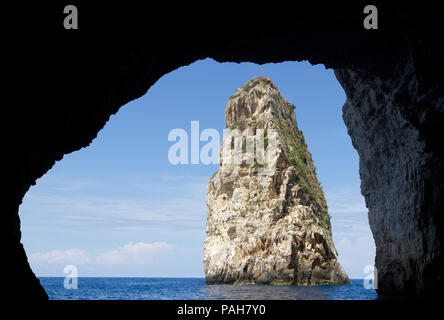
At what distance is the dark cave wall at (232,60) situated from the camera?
29.4ft

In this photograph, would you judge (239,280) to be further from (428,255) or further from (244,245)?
(428,255)

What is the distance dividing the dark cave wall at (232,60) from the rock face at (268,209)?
3517 centimetres

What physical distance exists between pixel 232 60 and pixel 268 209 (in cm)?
4731

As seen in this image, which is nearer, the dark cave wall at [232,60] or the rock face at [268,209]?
the dark cave wall at [232,60]

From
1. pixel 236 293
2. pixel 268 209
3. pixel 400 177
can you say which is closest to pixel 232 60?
pixel 400 177

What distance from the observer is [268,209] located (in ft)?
199

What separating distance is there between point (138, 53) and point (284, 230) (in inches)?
1961

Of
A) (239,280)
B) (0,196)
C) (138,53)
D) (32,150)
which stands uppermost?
(138,53)

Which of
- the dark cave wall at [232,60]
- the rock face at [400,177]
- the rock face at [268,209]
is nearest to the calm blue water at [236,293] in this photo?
the rock face at [268,209]

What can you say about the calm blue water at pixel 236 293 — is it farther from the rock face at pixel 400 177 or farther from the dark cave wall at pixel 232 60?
the dark cave wall at pixel 232 60

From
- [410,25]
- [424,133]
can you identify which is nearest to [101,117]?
[410,25]

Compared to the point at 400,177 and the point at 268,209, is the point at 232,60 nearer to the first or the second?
the point at 400,177

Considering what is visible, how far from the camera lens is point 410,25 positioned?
1117 centimetres

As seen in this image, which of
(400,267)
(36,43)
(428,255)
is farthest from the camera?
(400,267)
